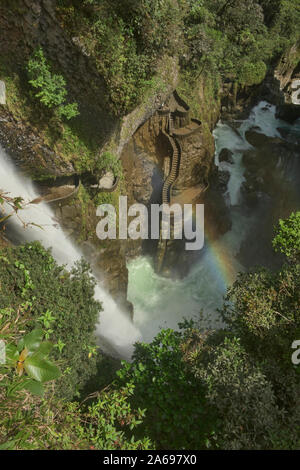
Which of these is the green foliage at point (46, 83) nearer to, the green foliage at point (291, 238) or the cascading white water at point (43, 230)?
the cascading white water at point (43, 230)

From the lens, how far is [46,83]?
8.88m

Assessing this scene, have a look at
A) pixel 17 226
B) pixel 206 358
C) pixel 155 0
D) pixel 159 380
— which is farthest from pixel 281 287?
pixel 155 0

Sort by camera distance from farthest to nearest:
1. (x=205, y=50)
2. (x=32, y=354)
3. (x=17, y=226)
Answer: (x=205, y=50)
(x=17, y=226)
(x=32, y=354)

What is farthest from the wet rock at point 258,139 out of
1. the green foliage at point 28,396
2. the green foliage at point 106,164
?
the green foliage at point 28,396

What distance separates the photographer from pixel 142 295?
16906 millimetres

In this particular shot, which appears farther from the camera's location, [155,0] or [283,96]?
[283,96]

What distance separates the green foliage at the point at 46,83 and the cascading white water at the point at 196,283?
9910mm

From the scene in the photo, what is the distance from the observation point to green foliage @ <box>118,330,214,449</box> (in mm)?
5473

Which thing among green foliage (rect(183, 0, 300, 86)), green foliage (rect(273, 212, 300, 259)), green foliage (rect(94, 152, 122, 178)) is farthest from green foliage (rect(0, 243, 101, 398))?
green foliage (rect(183, 0, 300, 86))

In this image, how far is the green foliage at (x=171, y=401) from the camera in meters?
5.47

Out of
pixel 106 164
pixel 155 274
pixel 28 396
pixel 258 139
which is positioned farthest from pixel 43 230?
pixel 258 139

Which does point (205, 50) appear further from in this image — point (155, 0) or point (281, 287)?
point (281, 287)
